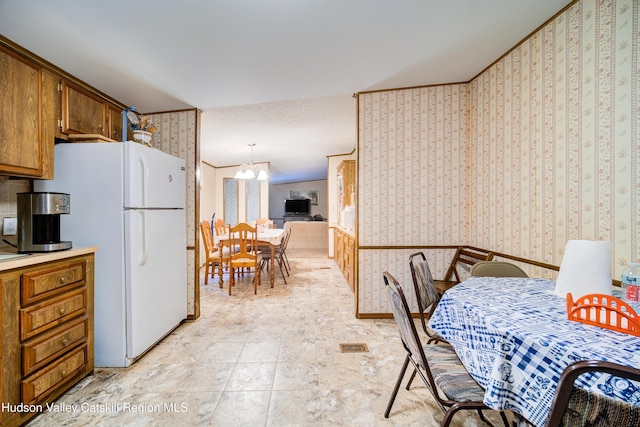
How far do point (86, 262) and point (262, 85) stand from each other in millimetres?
2024

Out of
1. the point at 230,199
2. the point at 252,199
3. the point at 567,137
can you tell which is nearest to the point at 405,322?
the point at 567,137

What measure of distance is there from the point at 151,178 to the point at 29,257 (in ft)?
3.12

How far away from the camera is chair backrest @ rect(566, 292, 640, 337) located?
950 mm

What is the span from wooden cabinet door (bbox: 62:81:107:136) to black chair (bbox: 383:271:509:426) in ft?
8.65

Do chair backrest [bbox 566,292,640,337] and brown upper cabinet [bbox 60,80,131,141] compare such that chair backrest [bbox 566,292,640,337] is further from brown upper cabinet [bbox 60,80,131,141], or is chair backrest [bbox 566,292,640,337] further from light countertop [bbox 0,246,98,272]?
brown upper cabinet [bbox 60,80,131,141]

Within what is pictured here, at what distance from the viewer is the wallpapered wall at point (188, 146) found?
3.09 meters

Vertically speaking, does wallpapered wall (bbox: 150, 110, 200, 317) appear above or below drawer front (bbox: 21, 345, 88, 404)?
above

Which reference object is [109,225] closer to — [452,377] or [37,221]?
[37,221]

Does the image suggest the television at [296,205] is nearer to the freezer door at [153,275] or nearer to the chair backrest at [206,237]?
the chair backrest at [206,237]

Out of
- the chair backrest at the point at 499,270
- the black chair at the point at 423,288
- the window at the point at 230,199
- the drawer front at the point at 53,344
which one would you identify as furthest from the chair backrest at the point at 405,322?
the window at the point at 230,199

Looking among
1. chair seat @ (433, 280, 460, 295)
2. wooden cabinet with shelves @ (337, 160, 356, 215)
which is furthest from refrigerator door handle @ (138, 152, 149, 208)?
wooden cabinet with shelves @ (337, 160, 356, 215)

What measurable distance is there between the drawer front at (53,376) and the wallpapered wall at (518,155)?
7.87 feet

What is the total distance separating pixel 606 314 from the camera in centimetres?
100

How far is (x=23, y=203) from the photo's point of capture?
1808mm
